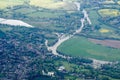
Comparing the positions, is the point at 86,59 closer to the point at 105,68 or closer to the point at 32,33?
the point at 105,68

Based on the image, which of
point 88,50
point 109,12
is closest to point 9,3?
point 109,12

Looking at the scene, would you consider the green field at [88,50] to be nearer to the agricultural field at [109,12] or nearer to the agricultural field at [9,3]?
the agricultural field at [109,12]

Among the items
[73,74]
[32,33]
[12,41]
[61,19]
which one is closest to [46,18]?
[61,19]

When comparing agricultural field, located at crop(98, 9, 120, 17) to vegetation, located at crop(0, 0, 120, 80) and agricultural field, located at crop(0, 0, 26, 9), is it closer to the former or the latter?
vegetation, located at crop(0, 0, 120, 80)

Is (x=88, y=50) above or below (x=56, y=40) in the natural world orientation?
below

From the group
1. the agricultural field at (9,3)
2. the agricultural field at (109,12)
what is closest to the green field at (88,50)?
the agricultural field at (109,12)

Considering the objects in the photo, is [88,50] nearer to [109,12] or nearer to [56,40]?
[56,40]

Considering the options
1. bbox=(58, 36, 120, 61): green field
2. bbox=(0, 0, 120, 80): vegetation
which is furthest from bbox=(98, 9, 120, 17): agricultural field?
bbox=(58, 36, 120, 61): green field

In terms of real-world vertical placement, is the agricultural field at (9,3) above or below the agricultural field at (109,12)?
above
